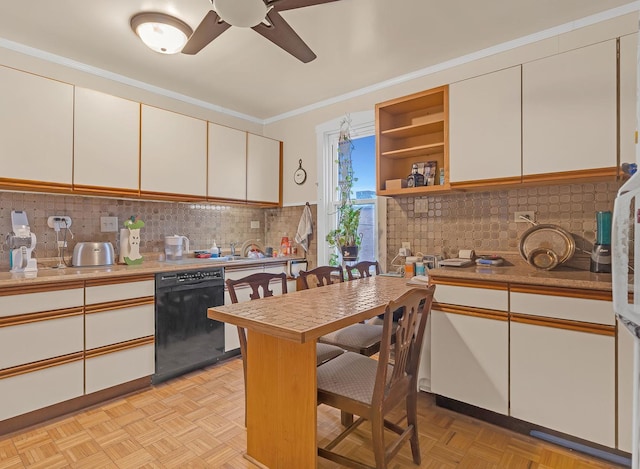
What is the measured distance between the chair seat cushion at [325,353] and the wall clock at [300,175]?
236cm

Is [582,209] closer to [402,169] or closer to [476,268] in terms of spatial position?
[476,268]

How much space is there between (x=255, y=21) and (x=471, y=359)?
7.45ft

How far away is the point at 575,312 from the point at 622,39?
1.58m

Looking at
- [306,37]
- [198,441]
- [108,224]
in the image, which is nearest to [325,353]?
[198,441]

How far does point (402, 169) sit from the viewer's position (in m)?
3.21

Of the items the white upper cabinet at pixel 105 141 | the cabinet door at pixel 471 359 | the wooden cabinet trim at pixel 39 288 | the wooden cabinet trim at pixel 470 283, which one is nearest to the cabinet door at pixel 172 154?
the white upper cabinet at pixel 105 141

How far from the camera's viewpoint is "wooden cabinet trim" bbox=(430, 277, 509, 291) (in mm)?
2086

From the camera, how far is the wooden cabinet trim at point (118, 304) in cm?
237

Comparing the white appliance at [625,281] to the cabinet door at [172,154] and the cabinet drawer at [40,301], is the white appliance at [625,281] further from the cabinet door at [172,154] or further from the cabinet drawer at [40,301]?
the cabinet door at [172,154]

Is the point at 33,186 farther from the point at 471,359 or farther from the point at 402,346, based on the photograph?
the point at 471,359

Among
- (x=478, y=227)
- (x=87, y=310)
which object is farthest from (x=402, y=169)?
(x=87, y=310)

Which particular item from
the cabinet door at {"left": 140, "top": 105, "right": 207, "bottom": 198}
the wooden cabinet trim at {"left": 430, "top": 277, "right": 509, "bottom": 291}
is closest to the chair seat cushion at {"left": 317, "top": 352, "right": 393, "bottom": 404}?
the wooden cabinet trim at {"left": 430, "top": 277, "right": 509, "bottom": 291}

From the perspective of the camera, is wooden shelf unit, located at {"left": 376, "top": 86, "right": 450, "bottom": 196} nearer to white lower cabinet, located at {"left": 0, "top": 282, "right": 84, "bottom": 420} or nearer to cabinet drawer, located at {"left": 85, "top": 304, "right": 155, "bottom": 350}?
cabinet drawer, located at {"left": 85, "top": 304, "right": 155, "bottom": 350}

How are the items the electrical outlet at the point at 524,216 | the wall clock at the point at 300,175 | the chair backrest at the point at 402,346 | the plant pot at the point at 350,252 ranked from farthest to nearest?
the wall clock at the point at 300,175 → the plant pot at the point at 350,252 → the electrical outlet at the point at 524,216 → the chair backrest at the point at 402,346
